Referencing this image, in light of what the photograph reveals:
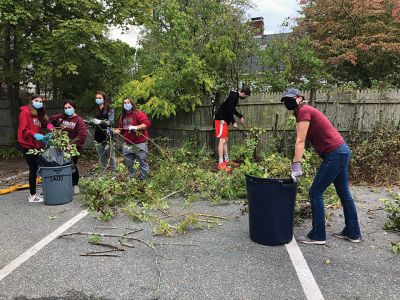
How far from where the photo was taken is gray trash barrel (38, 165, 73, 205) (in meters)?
6.01

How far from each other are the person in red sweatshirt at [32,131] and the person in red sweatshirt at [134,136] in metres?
1.36

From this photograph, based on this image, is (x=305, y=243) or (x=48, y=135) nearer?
(x=305, y=243)

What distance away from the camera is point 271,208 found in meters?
4.23

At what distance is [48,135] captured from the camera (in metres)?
6.08

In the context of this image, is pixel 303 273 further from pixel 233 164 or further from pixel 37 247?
pixel 233 164

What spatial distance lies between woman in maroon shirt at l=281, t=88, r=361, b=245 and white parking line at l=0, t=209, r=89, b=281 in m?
3.14

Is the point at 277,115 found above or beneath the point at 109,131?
above

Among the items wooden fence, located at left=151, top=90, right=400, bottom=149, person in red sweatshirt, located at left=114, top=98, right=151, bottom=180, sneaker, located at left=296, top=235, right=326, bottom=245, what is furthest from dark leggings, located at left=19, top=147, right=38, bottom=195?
sneaker, located at left=296, top=235, right=326, bottom=245

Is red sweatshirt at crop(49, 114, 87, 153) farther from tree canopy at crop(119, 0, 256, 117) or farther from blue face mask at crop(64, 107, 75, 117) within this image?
tree canopy at crop(119, 0, 256, 117)

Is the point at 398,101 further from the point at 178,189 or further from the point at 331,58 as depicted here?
the point at 178,189

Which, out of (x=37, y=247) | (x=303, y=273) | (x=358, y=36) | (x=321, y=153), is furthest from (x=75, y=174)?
(x=358, y=36)

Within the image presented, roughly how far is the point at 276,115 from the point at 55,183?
495cm

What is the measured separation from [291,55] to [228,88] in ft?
6.35

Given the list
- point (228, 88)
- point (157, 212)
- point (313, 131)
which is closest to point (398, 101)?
point (228, 88)
